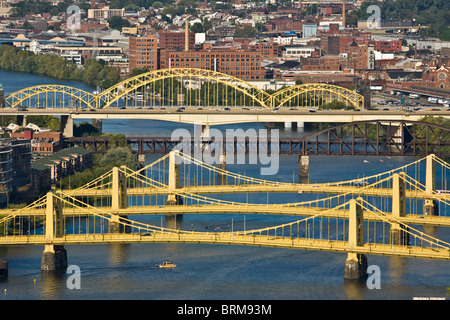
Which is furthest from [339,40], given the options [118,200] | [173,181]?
[118,200]

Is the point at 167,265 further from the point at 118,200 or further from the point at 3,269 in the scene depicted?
the point at 118,200

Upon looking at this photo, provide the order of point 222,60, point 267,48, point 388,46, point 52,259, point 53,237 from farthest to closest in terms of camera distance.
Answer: point 388,46, point 267,48, point 222,60, point 53,237, point 52,259

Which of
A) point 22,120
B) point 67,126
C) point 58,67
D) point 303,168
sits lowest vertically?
point 303,168

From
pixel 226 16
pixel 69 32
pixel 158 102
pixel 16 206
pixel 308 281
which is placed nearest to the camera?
pixel 308 281

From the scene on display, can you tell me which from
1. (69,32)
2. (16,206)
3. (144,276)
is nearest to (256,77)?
(69,32)

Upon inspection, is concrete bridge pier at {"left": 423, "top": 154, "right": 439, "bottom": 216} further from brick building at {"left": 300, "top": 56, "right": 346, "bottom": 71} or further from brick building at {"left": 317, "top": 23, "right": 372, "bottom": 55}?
brick building at {"left": 317, "top": 23, "right": 372, "bottom": 55}
